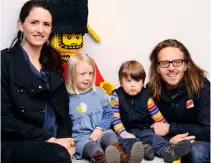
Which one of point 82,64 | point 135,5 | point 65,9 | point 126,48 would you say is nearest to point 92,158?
point 82,64

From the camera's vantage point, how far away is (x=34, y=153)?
1.62m

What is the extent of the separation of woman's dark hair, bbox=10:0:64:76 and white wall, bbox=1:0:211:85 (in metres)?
0.56

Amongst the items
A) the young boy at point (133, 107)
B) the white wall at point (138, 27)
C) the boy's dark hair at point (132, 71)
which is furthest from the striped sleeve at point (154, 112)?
the white wall at point (138, 27)

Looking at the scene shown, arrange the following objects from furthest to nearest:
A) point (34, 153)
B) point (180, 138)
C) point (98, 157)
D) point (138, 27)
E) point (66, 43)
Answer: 1. point (138, 27)
2. point (66, 43)
3. point (180, 138)
4. point (98, 157)
5. point (34, 153)

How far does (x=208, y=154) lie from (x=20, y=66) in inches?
36.6

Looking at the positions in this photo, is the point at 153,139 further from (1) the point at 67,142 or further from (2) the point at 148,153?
(1) the point at 67,142

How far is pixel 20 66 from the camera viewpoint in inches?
70.8

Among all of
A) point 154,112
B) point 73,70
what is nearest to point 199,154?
point 154,112

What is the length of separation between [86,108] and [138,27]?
0.82 metres

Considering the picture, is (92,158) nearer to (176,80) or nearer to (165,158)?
(165,158)

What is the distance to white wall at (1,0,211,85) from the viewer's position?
8.32 ft

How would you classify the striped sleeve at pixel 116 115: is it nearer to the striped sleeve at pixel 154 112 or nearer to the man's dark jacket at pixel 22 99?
the striped sleeve at pixel 154 112

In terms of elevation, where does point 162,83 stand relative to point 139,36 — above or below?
below

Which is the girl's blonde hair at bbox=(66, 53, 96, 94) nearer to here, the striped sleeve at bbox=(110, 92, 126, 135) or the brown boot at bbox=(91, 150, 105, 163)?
the striped sleeve at bbox=(110, 92, 126, 135)
